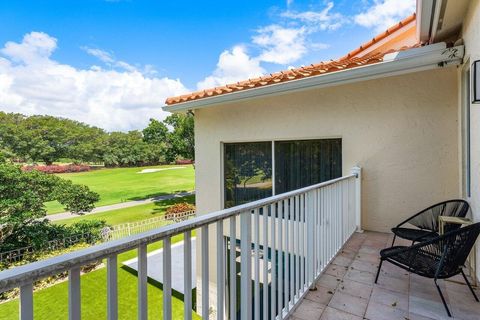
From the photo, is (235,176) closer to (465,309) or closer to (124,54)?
(465,309)

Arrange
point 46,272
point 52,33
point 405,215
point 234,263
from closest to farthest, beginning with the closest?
point 46,272 → point 234,263 → point 405,215 → point 52,33

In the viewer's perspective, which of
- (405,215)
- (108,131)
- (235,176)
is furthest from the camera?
(108,131)

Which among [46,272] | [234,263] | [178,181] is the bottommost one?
[178,181]

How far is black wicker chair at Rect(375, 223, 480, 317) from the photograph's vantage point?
7.16 ft

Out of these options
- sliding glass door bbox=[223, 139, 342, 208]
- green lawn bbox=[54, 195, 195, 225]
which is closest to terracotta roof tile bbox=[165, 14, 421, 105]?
sliding glass door bbox=[223, 139, 342, 208]

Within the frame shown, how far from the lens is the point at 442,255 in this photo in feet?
7.28

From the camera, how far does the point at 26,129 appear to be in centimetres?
2791

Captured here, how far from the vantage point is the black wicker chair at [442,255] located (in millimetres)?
2184

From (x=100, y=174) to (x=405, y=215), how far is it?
138 feet

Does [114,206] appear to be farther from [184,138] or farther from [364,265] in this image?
[364,265]

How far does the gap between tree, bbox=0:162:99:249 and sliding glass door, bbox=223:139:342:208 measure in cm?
1080

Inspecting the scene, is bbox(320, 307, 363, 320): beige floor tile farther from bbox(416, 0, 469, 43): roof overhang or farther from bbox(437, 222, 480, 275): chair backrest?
bbox(416, 0, 469, 43): roof overhang

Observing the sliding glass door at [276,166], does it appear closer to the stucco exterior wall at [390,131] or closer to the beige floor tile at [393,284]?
the stucco exterior wall at [390,131]

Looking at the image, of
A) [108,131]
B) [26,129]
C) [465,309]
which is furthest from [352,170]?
[108,131]
